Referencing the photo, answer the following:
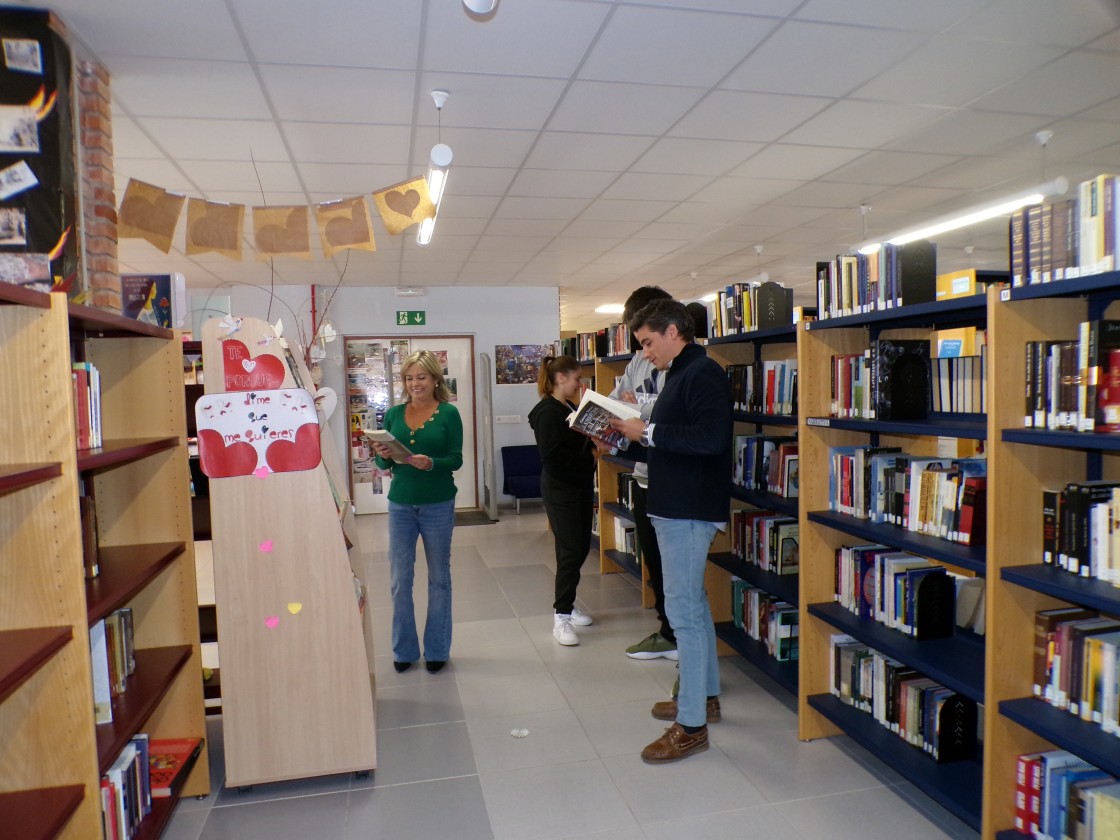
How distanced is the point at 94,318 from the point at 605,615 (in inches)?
136

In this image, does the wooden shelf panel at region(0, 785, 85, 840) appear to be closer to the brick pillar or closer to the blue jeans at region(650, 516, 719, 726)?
the blue jeans at region(650, 516, 719, 726)

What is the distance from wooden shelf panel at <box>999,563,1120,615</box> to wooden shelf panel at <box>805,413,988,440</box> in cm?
39

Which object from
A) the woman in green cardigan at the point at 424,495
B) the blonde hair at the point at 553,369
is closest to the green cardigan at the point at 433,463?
the woman in green cardigan at the point at 424,495

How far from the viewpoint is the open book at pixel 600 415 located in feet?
9.55

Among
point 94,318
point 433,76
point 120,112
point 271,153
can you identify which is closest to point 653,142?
point 433,76

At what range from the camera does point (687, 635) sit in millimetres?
2807

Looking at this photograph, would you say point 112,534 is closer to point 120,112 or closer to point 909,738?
point 120,112

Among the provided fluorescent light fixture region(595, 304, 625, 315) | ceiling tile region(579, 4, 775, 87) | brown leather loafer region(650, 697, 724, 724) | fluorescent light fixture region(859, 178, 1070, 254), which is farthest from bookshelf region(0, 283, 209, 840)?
fluorescent light fixture region(595, 304, 625, 315)

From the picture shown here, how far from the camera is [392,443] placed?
3.31 metres

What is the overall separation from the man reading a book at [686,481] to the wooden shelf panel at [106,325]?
5.55 feet

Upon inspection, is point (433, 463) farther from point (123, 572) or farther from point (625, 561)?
point (625, 561)

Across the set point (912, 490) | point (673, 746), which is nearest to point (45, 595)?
point (673, 746)

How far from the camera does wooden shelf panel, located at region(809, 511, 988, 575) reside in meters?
2.17

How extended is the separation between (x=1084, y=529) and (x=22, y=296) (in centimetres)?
265
